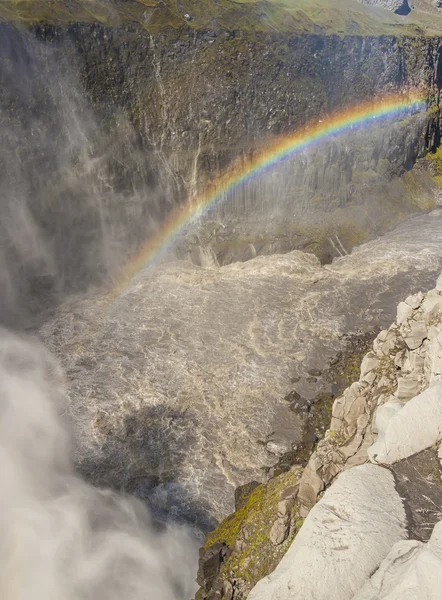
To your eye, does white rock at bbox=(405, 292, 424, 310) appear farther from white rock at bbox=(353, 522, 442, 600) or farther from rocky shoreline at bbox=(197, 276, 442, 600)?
white rock at bbox=(353, 522, 442, 600)

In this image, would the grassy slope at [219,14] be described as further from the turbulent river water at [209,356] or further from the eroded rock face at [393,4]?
the eroded rock face at [393,4]

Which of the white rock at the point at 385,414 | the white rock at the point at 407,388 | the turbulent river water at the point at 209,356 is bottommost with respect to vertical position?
the turbulent river water at the point at 209,356

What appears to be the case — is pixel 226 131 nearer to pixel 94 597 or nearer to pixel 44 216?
pixel 44 216

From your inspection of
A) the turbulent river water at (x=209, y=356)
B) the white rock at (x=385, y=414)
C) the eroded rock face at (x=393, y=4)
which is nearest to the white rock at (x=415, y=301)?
the white rock at (x=385, y=414)

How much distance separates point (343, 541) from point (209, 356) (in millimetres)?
28432

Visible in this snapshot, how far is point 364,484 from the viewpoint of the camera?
13609 mm

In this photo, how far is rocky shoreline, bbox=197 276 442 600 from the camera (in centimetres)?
1180

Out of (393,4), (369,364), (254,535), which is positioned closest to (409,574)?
(254,535)

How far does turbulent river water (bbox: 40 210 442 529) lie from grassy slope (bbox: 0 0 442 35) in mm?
26121

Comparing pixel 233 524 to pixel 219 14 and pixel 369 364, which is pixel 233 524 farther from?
pixel 219 14

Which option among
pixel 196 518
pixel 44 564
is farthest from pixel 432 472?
pixel 44 564

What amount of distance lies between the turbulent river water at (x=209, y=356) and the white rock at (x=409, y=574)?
57.2 ft

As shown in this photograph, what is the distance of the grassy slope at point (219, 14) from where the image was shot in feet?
148

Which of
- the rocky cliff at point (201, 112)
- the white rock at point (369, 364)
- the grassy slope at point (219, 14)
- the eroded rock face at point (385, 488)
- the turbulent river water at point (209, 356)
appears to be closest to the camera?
the eroded rock face at point (385, 488)
